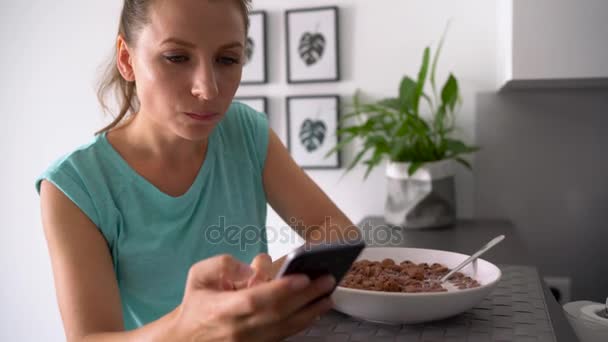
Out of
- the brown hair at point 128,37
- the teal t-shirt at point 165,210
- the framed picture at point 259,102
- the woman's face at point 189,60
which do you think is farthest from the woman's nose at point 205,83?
the framed picture at point 259,102

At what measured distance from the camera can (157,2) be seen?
35.4 inches

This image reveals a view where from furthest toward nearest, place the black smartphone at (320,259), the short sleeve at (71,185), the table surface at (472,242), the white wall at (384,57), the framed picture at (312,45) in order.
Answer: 1. the framed picture at (312,45)
2. the white wall at (384,57)
3. the short sleeve at (71,185)
4. the table surface at (472,242)
5. the black smartphone at (320,259)

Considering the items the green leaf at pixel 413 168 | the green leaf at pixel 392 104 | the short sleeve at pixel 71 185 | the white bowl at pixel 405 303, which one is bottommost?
the white bowl at pixel 405 303

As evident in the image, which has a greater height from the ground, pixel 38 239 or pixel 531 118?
pixel 531 118

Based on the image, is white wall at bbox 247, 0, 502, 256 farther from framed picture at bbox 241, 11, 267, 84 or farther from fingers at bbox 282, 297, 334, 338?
fingers at bbox 282, 297, 334, 338

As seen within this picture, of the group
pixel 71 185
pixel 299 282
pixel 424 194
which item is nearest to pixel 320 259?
pixel 299 282

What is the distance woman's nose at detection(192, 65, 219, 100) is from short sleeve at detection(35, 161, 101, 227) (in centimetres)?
27

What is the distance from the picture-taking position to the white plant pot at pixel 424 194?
1592 millimetres

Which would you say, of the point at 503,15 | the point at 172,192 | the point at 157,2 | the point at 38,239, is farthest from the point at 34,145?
the point at 503,15

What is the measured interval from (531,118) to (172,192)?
3.97 ft

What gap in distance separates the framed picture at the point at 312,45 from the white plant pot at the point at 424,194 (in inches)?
17.7

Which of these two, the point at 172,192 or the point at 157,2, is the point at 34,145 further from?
the point at 157,2

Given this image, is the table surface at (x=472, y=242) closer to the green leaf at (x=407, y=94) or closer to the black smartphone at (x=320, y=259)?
the black smartphone at (x=320, y=259)

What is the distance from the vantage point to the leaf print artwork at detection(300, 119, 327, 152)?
190cm
